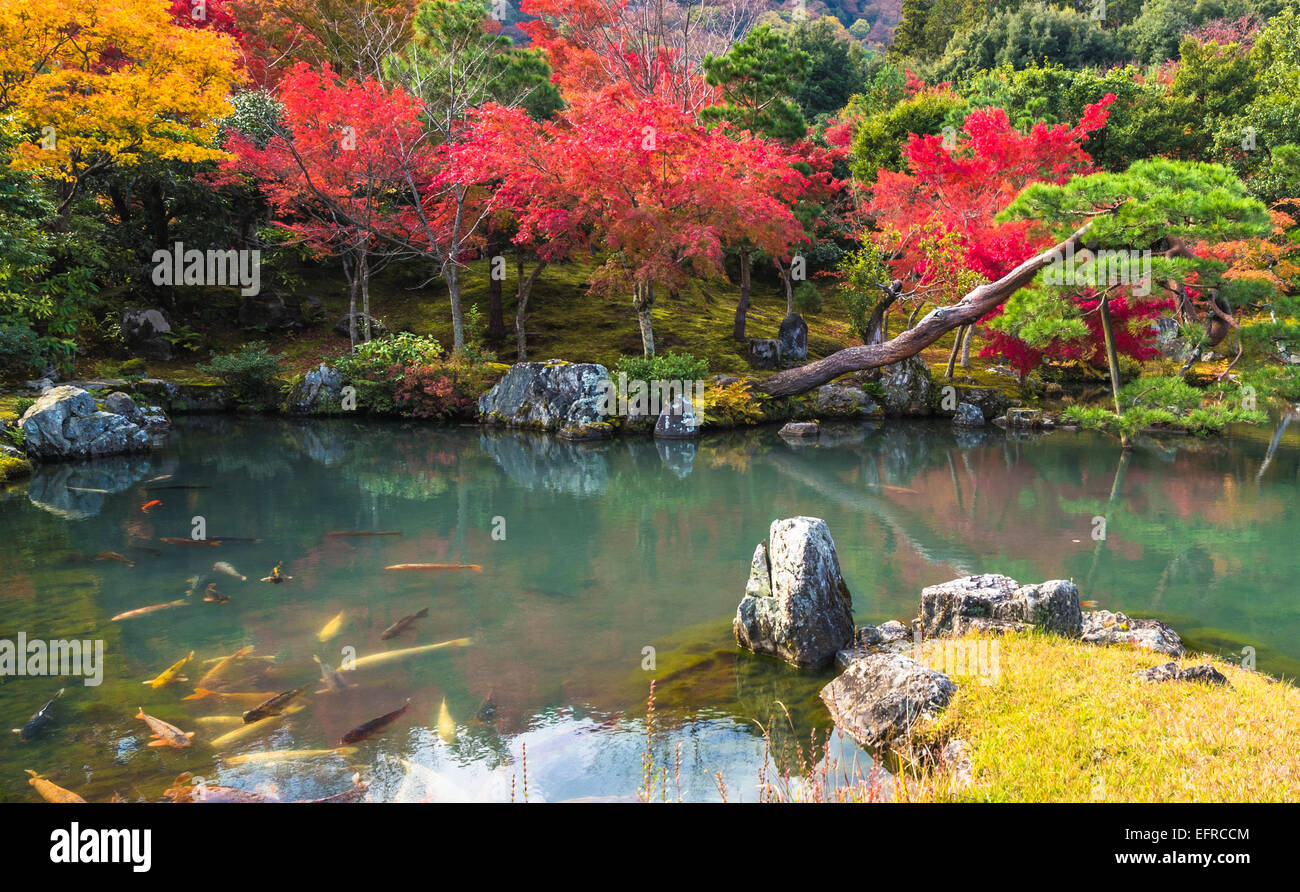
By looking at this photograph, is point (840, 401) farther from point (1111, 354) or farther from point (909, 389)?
point (1111, 354)

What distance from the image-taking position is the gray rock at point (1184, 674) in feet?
15.2

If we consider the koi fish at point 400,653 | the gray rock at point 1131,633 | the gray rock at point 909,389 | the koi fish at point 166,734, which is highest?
the gray rock at point 909,389

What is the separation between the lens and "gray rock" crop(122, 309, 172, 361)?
19.4 m

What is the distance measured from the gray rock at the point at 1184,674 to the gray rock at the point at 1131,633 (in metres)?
0.77

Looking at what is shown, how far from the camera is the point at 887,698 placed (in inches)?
185

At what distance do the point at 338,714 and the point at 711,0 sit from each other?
37513mm

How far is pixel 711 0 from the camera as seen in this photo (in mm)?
35281

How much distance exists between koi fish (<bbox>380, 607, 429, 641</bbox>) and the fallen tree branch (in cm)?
1147

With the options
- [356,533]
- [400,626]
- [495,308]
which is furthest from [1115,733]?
[495,308]

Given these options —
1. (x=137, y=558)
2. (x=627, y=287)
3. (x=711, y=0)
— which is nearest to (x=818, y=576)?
(x=137, y=558)

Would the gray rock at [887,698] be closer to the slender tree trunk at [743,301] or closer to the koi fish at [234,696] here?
the koi fish at [234,696]

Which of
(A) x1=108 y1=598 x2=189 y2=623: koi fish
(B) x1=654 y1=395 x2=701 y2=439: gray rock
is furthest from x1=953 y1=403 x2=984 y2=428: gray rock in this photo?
(A) x1=108 y1=598 x2=189 y2=623: koi fish

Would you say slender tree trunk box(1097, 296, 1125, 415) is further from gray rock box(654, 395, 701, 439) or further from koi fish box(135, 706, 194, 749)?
koi fish box(135, 706, 194, 749)

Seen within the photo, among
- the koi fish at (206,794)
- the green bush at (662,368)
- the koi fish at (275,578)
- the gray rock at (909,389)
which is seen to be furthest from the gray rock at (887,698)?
the gray rock at (909,389)
